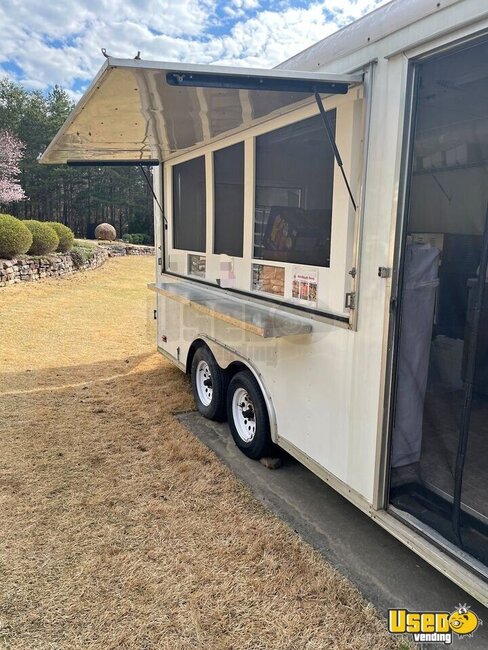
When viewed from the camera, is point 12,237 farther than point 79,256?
No

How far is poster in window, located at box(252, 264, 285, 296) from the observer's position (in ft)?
9.61

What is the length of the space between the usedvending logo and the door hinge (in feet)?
4.37

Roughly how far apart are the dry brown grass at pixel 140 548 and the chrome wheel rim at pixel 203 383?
0.89 ft

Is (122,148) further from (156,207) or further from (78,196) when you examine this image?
(78,196)

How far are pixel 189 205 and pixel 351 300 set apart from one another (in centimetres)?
243

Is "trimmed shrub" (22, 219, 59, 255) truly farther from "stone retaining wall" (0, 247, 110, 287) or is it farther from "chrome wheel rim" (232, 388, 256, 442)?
"chrome wheel rim" (232, 388, 256, 442)

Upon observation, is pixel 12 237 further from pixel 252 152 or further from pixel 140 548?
pixel 140 548

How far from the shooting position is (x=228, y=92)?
→ 237 cm

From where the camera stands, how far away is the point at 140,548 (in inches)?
95.9

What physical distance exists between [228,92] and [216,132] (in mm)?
1026

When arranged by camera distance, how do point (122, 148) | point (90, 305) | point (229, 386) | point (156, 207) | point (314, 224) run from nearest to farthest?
point (314, 224) < point (229, 386) < point (122, 148) < point (156, 207) < point (90, 305)

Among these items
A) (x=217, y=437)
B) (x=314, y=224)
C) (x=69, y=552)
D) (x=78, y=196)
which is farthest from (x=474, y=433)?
(x=78, y=196)

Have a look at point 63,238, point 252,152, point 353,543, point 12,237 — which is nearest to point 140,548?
point 353,543

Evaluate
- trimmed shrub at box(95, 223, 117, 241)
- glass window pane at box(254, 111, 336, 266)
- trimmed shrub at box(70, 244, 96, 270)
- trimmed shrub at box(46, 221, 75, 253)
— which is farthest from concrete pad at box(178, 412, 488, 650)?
trimmed shrub at box(95, 223, 117, 241)
